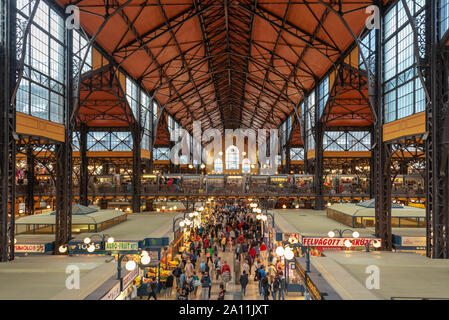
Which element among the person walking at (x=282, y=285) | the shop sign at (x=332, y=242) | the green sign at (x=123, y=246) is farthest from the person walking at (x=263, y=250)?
the green sign at (x=123, y=246)

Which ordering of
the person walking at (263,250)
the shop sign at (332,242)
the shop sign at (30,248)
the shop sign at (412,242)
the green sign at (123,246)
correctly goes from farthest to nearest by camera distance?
the person walking at (263,250), the shop sign at (412,242), the shop sign at (332,242), the green sign at (123,246), the shop sign at (30,248)

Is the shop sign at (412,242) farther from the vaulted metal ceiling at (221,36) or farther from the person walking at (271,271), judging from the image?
the vaulted metal ceiling at (221,36)

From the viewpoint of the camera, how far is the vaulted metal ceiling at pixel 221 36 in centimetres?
2156

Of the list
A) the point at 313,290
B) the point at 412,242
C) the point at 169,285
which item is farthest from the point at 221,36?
the point at 313,290

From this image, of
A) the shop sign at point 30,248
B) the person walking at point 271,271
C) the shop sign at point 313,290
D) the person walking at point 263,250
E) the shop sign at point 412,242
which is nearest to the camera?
the shop sign at point 313,290

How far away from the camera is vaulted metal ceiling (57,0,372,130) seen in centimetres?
2156

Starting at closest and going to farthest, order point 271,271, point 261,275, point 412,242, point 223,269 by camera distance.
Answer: point 261,275 → point 223,269 → point 412,242 → point 271,271

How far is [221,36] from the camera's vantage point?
102 feet

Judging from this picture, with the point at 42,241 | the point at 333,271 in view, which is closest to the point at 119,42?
the point at 42,241

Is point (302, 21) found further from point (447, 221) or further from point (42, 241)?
point (42, 241)

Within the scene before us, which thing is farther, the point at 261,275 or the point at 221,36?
the point at 221,36

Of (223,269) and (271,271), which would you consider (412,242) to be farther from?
(223,269)

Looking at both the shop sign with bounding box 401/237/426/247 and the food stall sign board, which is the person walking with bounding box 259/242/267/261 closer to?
the food stall sign board

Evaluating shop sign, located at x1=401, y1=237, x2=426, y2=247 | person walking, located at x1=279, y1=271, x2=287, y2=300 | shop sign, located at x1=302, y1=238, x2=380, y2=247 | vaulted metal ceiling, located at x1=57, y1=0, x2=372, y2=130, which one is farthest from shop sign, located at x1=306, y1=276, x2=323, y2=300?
vaulted metal ceiling, located at x1=57, y1=0, x2=372, y2=130
